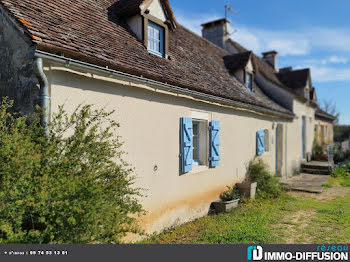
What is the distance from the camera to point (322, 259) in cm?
411

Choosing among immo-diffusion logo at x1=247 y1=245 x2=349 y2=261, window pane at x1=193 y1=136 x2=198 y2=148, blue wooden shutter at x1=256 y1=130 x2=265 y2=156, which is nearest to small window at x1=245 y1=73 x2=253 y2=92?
blue wooden shutter at x1=256 y1=130 x2=265 y2=156

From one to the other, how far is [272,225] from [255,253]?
2216mm

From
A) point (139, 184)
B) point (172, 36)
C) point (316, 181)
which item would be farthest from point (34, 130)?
point (316, 181)

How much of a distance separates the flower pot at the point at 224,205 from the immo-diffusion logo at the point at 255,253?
111 inches

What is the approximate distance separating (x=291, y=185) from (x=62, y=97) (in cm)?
942

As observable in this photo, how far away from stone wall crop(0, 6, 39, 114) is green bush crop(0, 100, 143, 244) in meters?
0.59

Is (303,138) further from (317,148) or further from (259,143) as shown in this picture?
(259,143)

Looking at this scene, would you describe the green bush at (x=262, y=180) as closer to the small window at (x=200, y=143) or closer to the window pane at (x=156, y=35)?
the small window at (x=200, y=143)

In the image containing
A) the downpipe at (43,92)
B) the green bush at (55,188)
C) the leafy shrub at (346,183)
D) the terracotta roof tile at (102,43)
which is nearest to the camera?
the green bush at (55,188)

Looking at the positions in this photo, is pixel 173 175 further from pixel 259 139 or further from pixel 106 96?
pixel 259 139

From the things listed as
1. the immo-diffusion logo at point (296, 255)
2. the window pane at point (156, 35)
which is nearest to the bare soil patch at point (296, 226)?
the immo-diffusion logo at point (296, 255)

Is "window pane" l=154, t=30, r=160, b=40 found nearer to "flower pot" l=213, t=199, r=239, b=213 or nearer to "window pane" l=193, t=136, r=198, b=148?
"window pane" l=193, t=136, r=198, b=148

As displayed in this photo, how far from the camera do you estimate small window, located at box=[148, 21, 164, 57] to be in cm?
694

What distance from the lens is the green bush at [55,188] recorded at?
3070 mm
